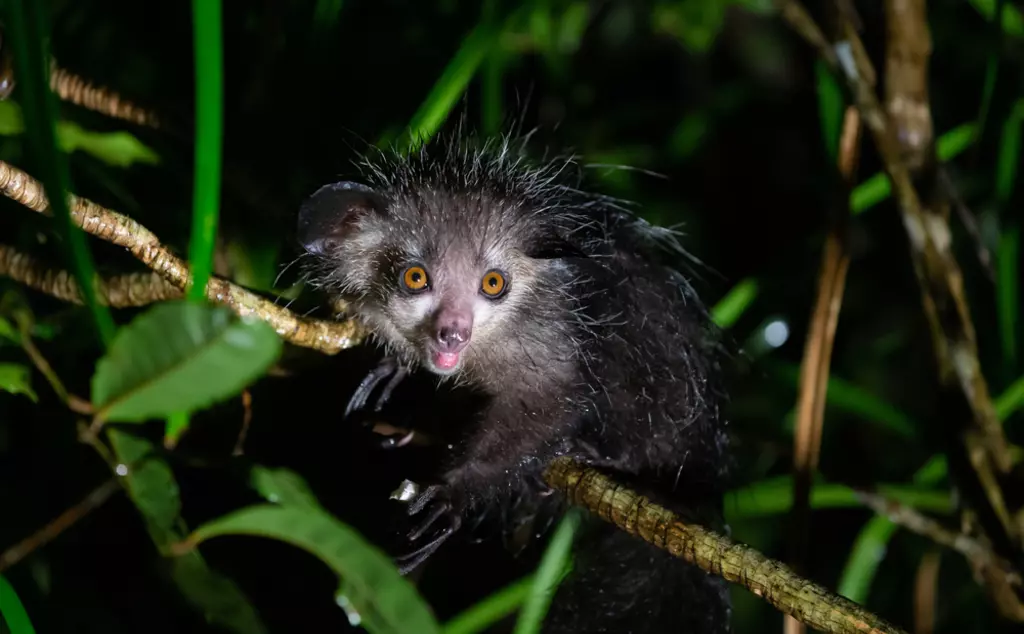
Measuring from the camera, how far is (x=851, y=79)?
182 centimetres

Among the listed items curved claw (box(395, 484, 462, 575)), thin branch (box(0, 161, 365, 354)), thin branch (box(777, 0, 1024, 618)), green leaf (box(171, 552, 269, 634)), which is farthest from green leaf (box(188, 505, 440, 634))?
thin branch (box(777, 0, 1024, 618))

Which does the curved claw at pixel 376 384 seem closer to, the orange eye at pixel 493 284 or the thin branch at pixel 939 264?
the orange eye at pixel 493 284

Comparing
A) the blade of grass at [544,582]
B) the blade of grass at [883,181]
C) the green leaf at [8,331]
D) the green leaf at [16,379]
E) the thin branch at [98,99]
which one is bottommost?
the blade of grass at [544,582]

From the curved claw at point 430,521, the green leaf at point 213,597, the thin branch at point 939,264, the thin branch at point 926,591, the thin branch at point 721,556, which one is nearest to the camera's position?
the green leaf at point 213,597

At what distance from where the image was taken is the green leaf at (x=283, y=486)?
101 cm

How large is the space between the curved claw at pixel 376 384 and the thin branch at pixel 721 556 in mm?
422

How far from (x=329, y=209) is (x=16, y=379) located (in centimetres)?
63

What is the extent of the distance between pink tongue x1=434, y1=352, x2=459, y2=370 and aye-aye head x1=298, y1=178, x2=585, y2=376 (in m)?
0.04

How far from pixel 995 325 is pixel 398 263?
5.20 ft

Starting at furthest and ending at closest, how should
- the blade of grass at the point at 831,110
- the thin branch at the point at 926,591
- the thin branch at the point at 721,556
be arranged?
1. the thin branch at the point at 926,591
2. the blade of grass at the point at 831,110
3. the thin branch at the point at 721,556

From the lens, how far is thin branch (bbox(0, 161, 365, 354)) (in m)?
1.22

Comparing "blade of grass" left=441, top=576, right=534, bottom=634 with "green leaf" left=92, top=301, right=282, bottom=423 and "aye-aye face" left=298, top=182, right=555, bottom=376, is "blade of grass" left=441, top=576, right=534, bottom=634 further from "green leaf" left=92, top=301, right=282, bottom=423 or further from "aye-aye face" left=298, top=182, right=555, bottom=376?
"green leaf" left=92, top=301, right=282, bottom=423

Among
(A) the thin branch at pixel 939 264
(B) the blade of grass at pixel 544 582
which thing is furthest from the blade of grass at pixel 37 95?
(A) the thin branch at pixel 939 264

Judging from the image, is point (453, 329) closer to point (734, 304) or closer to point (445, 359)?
point (445, 359)
